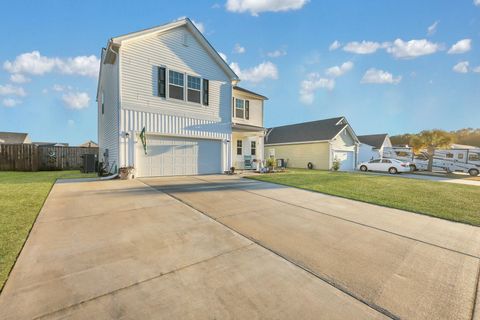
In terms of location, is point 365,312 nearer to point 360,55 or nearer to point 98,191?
point 98,191

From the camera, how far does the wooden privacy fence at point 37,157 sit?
1305 cm

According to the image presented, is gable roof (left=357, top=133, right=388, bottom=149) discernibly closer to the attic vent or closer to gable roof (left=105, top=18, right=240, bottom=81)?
gable roof (left=105, top=18, right=240, bottom=81)

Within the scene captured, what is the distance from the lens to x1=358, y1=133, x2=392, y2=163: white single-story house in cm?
2798

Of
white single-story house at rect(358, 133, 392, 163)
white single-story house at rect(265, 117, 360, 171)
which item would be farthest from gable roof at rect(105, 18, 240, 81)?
white single-story house at rect(358, 133, 392, 163)

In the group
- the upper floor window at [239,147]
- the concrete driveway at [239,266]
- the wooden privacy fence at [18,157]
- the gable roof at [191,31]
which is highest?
the gable roof at [191,31]

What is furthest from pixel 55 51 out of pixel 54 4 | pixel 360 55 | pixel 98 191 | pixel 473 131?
pixel 473 131

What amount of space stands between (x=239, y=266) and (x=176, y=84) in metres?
10.4

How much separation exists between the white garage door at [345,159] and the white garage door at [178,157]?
1329 cm

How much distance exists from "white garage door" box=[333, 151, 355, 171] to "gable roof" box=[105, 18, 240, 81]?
42.9 feet

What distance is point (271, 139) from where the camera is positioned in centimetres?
2511

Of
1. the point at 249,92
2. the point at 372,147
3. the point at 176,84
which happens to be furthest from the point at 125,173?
the point at 372,147

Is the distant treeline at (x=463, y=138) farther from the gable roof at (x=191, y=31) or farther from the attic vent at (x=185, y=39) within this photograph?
the attic vent at (x=185, y=39)

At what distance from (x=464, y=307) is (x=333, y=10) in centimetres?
1355

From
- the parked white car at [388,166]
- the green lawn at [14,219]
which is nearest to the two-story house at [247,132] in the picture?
the green lawn at [14,219]
